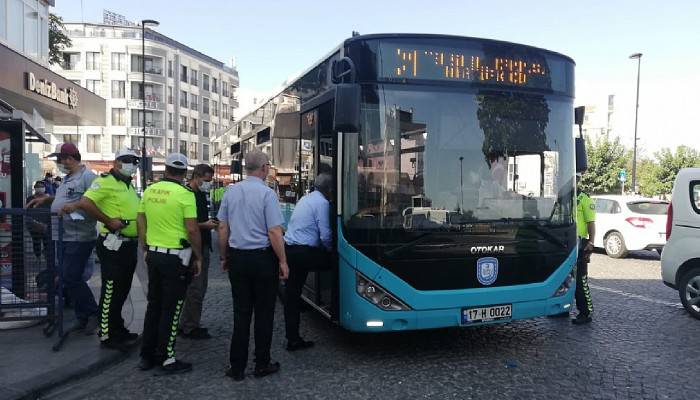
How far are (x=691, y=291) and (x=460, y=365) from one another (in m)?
3.92

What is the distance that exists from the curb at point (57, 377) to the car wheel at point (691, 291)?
22.1ft

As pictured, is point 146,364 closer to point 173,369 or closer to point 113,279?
point 173,369

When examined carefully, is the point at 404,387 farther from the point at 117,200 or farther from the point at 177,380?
the point at 117,200

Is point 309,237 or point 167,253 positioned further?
point 309,237

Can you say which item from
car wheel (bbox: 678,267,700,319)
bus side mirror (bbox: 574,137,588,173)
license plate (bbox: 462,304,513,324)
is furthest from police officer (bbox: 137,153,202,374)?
car wheel (bbox: 678,267,700,319)

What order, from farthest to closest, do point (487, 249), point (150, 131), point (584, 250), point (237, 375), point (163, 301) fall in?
point (150, 131) → point (584, 250) → point (487, 249) → point (163, 301) → point (237, 375)

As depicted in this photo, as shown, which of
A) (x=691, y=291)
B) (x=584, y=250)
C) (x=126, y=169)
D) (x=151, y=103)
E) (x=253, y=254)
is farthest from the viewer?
(x=151, y=103)

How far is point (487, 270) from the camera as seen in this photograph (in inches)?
201

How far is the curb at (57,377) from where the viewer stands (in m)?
4.28

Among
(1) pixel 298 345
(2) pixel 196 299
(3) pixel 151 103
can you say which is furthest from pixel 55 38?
(3) pixel 151 103

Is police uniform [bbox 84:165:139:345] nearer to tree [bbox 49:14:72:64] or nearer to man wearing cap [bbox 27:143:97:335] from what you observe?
man wearing cap [bbox 27:143:97:335]

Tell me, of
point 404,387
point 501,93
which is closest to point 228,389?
point 404,387

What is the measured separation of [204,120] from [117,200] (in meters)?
64.2

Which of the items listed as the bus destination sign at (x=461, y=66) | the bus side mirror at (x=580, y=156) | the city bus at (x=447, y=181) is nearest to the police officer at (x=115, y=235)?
the city bus at (x=447, y=181)
